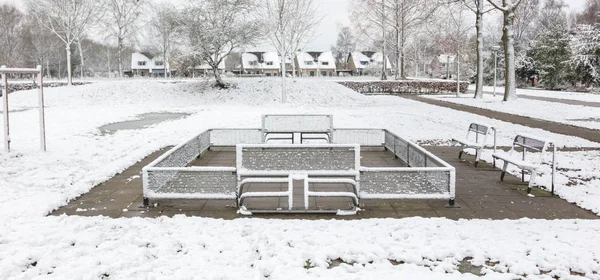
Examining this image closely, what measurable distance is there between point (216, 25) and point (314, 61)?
56.9 metres

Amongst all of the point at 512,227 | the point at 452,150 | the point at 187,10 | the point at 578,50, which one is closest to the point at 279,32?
the point at 187,10

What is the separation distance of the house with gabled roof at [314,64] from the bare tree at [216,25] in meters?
53.9

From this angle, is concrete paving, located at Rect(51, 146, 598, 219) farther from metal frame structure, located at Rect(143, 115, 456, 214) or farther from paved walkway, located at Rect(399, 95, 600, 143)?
paved walkway, located at Rect(399, 95, 600, 143)

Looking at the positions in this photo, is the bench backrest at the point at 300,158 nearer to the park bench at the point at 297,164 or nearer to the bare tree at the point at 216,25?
the park bench at the point at 297,164

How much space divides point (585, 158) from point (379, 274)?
769cm

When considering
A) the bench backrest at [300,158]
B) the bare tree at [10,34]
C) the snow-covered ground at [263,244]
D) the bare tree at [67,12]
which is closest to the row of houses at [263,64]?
the bare tree at [10,34]

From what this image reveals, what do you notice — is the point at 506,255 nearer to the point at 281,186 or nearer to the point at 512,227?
the point at 512,227

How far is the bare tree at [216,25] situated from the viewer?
Answer: 29.2 meters

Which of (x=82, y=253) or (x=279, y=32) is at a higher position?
(x=279, y=32)

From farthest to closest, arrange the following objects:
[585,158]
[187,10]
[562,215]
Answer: [187,10], [585,158], [562,215]

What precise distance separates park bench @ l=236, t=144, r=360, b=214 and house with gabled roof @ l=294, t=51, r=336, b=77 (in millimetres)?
76804

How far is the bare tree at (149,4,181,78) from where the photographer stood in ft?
98.6

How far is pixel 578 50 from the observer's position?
37.7 meters

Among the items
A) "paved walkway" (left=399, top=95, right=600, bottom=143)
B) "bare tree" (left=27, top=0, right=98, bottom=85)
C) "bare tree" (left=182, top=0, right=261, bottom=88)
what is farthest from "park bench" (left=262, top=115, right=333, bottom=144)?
"bare tree" (left=27, top=0, right=98, bottom=85)
